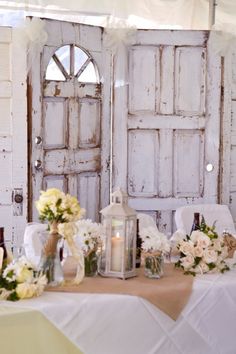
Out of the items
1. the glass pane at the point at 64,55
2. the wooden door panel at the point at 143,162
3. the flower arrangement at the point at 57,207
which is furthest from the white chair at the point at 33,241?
the wooden door panel at the point at 143,162

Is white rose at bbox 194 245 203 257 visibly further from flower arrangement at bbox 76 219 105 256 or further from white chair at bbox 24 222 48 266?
white chair at bbox 24 222 48 266

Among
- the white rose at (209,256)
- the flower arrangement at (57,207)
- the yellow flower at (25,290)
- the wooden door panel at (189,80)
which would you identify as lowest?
the yellow flower at (25,290)

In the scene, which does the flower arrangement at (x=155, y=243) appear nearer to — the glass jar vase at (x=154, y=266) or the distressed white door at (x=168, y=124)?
the glass jar vase at (x=154, y=266)

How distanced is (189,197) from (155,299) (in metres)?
2.65

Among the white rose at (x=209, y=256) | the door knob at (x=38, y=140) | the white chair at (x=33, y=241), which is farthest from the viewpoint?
the door knob at (x=38, y=140)

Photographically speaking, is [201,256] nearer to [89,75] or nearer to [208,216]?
[208,216]

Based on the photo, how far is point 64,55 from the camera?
465 centimetres

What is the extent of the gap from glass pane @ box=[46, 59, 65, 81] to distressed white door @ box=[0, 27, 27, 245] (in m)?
0.23

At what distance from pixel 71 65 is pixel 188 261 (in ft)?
7.82

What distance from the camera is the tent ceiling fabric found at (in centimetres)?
486

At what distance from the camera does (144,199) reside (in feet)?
16.4

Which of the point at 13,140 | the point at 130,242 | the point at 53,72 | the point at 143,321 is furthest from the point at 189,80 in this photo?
the point at 143,321

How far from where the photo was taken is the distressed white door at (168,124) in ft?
16.2

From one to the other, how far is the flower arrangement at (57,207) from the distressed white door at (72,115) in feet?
6.94
